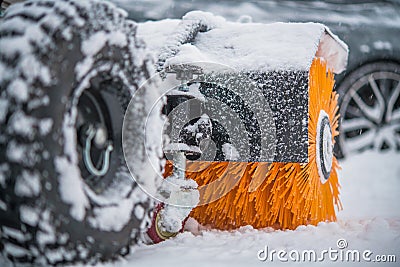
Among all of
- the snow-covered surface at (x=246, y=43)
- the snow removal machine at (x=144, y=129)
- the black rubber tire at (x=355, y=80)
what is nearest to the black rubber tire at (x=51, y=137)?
the snow removal machine at (x=144, y=129)

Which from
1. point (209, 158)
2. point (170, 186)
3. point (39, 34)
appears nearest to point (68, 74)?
point (39, 34)

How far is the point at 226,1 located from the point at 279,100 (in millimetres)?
1770

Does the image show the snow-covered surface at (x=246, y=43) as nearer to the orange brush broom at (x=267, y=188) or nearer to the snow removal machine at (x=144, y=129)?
the snow removal machine at (x=144, y=129)

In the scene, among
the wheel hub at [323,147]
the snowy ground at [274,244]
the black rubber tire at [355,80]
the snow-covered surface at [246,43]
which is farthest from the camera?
the black rubber tire at [355,80]

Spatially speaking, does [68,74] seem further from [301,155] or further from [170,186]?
[301,155]

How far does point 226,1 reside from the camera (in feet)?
8.57

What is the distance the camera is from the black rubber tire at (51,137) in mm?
524

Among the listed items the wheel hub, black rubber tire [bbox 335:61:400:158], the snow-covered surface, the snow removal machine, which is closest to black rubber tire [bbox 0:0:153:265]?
the snow removal machine

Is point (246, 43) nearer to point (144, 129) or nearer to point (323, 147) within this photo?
point (323, 147)

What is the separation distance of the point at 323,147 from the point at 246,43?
0.99 feet

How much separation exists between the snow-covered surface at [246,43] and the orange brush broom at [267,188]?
0.10 meters

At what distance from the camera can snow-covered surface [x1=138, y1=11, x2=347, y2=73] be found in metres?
0.98

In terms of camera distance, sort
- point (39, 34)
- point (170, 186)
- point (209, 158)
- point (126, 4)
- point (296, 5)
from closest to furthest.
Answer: point (39, 34) → point (170, 186) → point (209, 158) → point (126, 4) → point (296, 5)

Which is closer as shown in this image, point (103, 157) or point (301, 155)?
point (103, 157)
